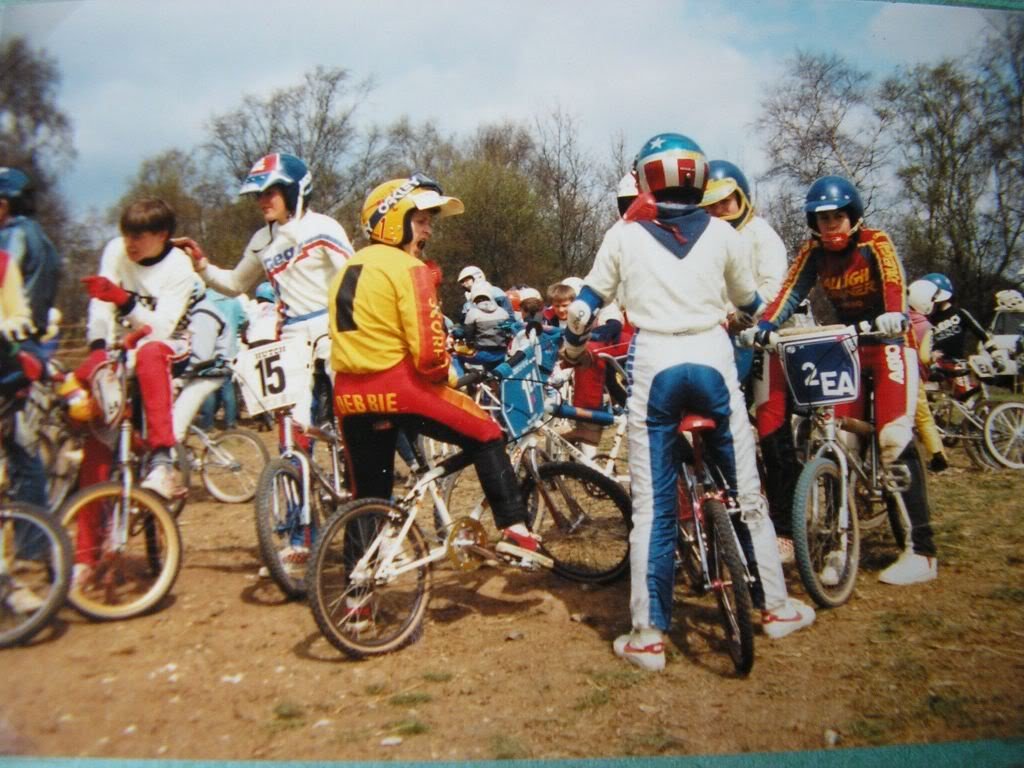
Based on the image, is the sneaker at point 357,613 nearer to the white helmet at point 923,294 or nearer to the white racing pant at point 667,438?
the white racing pant at point 667,438

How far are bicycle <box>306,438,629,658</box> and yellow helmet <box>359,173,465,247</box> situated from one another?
99 centimetres

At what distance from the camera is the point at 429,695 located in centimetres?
299

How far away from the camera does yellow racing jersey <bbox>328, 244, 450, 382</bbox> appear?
11.0ft

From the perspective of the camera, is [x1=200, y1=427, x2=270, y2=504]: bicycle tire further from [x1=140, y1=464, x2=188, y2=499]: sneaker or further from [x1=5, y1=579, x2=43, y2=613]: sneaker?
[x1=5, y1=579, x2=43, y2=613]: sneaker

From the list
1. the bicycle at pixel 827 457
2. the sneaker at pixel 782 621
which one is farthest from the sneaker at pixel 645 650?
the bicycle at pixel 827 457

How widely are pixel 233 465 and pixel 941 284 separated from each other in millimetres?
5044

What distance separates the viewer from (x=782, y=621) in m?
3.49

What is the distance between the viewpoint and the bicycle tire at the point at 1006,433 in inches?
284

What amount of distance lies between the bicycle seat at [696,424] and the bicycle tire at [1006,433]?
506 cm

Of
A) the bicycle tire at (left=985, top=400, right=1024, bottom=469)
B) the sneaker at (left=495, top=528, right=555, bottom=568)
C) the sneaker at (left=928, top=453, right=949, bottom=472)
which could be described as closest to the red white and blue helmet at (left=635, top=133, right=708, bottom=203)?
the sneaker at (left=495, top=528, right=555, bottom=568)

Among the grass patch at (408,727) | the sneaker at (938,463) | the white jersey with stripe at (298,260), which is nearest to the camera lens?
the grass patch at (408,727)

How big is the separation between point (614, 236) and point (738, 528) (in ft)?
4.22

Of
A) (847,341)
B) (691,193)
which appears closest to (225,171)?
(691,193)

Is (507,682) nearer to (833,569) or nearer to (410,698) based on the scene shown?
(410,698)
